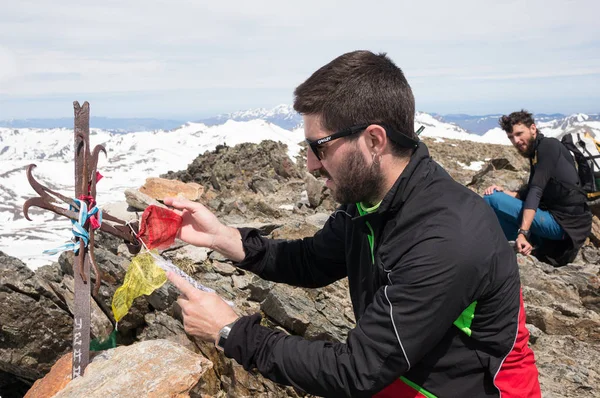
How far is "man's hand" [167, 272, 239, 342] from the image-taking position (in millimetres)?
3750

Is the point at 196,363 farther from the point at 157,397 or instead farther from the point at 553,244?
the point at 553,244

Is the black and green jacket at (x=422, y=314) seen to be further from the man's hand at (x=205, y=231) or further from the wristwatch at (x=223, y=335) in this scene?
the man's hand at (x=205, y=231)

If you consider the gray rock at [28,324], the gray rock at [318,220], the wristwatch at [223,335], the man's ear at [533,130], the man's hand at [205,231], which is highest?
the man's ear at [533,130]

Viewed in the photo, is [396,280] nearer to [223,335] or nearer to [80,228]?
[223,335]

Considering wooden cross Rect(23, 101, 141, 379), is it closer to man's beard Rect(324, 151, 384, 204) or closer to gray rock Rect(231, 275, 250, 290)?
man's beard Rect(324, 151, 384, 204)

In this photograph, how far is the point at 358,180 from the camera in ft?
12.1

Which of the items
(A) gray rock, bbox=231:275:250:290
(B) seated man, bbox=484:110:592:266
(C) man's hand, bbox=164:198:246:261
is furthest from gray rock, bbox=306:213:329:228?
(C) man's hand, bbox=164:198:246:261

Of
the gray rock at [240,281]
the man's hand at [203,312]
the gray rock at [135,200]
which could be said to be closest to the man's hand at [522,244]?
the gray rock at [240,281]

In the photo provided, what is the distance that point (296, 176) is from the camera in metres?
26.8

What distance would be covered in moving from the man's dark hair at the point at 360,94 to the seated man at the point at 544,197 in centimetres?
785

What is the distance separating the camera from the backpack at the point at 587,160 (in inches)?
423

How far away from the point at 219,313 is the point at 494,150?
54097 mm

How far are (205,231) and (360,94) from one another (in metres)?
2.30

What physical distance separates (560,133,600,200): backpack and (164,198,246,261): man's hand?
8.96m
